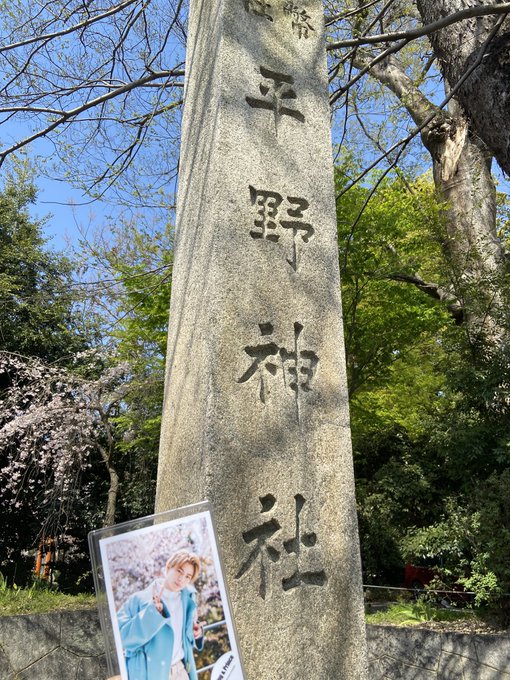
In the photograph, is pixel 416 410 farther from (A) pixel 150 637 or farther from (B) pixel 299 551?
(A) pixel 150 637

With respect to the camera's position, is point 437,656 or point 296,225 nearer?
point 296,225

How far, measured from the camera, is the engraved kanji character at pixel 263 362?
7.29 ft

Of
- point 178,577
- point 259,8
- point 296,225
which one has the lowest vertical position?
point 178,577

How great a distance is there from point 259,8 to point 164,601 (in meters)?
2.61

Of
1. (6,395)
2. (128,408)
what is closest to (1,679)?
(128,408)

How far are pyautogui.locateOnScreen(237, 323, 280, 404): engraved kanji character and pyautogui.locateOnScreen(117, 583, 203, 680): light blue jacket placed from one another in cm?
102

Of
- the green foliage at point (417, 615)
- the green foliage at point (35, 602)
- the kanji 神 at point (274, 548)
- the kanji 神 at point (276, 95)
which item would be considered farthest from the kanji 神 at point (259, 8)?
the green foliage at point (417, 615)

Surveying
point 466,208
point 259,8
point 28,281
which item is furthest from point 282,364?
point 28,281

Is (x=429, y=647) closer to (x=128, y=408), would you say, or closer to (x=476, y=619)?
(x=476, y=619)

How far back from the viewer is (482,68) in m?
3.86

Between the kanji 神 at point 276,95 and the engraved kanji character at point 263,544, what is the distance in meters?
1.63

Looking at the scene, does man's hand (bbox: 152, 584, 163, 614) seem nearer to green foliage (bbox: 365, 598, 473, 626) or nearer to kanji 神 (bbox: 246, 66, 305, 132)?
kanji 神 (bbox: 246, 66, 305, 132)

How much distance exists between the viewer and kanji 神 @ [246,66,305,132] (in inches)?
105

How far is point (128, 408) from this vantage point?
1052 centimetres
